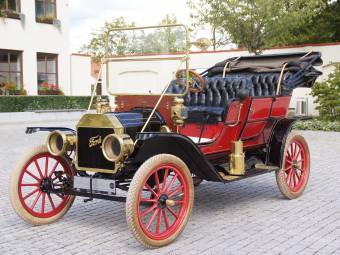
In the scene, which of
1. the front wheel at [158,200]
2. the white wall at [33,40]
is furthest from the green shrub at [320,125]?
the white wall at [33,40]

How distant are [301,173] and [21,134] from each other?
390 inches

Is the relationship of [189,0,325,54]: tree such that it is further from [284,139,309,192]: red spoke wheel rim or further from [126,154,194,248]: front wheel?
[126,154,194,248]: front wheel

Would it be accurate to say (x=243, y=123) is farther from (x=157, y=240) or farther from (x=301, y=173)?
(x=157, y=240)

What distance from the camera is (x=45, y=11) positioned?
83.5 feet

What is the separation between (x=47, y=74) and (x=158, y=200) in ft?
73.0

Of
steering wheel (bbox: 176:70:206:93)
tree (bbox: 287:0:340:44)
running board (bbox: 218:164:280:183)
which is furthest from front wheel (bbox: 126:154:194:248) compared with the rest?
tree (bbox: 287:0:340:44)

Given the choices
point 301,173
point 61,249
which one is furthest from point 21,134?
point 61,249

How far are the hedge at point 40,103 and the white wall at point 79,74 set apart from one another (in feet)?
7.44

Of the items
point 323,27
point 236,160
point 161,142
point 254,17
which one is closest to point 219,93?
point 236,160

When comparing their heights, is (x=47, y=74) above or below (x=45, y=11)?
below

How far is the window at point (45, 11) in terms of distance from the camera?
2503 centimetres

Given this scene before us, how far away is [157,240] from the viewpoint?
170 inches

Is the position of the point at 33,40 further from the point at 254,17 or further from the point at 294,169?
the point at 294,169

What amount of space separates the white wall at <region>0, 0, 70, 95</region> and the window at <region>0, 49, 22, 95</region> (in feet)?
0.94
